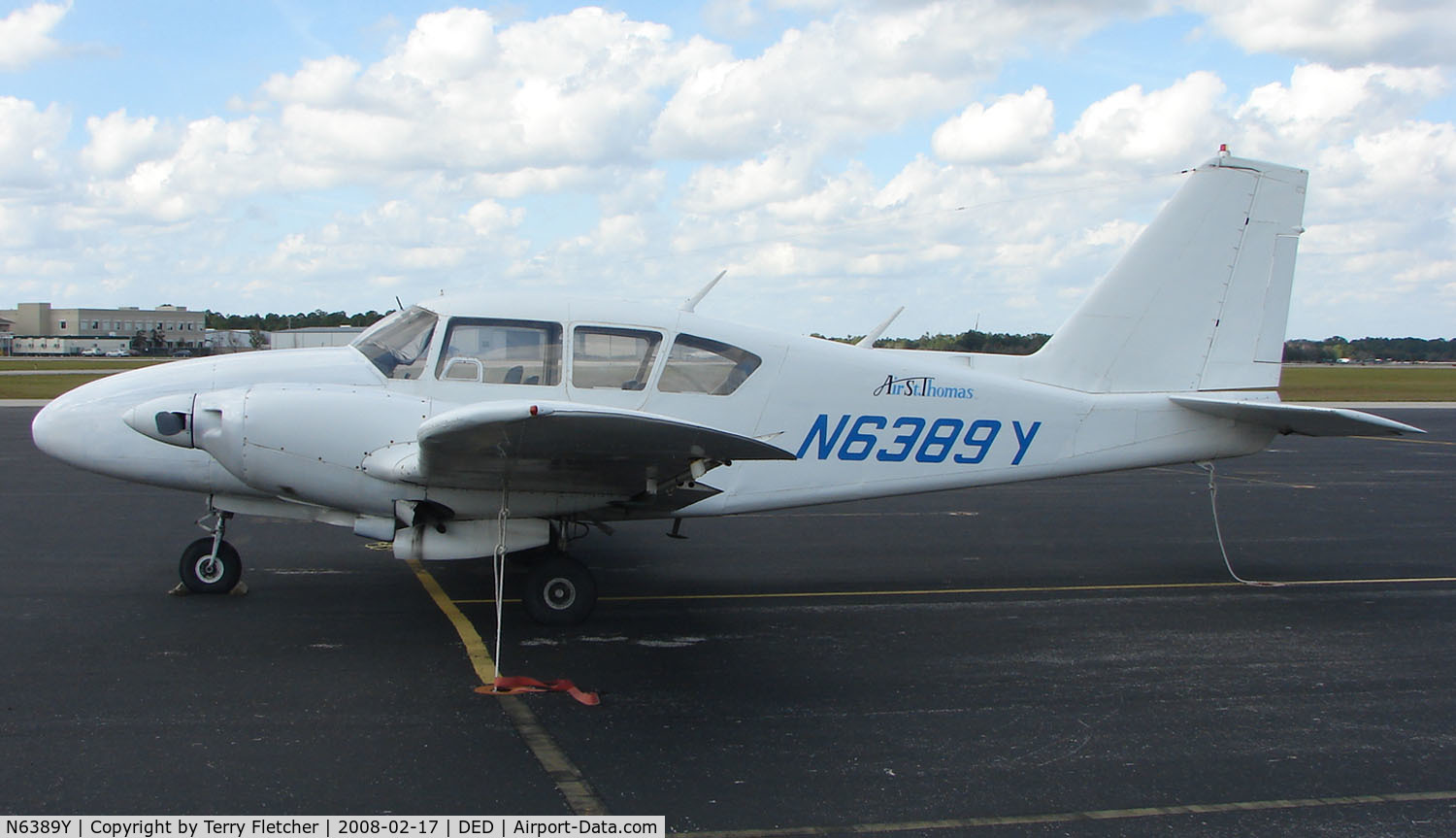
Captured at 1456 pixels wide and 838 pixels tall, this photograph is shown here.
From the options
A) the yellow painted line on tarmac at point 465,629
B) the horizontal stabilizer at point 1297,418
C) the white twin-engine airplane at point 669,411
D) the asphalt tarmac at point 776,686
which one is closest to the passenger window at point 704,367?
the white twin-engine airplane at point 669,411

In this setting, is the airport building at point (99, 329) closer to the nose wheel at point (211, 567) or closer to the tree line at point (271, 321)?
the tree line at point (271, 321)

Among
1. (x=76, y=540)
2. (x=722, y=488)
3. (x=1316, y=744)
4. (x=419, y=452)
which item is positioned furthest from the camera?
(x=76, y=540)

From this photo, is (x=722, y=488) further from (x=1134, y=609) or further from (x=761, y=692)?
(x=1134, y=609)

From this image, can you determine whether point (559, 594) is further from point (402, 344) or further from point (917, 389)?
point (917, 389)

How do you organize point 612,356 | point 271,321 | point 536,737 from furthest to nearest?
1. point 271,321
2. point 612,356
3. point 536,737

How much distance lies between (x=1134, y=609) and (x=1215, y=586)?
4.51ft

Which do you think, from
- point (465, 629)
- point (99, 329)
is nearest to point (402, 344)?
point (465, 629)

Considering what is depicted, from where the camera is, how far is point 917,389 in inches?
326

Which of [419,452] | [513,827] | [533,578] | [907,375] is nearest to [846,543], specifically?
[907,375]

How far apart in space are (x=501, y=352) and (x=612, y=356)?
2.60 ft

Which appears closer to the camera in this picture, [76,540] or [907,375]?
[907,375]

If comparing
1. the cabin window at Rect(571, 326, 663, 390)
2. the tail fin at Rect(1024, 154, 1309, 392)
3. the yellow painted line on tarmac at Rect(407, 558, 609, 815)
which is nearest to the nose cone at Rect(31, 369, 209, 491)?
the yellow painted line on tarmac at Rect(407, 558, 609, 815)

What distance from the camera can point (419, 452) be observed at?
6.59 m

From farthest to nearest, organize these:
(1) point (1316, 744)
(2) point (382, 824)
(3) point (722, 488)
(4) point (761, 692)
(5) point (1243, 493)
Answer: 1. (5) point (1243, 493)
2. (3) point (722, 488)
3. (4) point (761, 692)
4. (1) point (1316, 744)
5. (2) point (382, 824)
